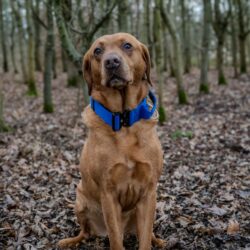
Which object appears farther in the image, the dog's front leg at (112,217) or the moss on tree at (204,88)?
the moss on tree at (204,88)

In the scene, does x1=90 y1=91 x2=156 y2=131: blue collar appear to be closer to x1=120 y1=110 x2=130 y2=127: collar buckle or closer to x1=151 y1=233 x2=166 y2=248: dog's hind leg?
x1=120 y1=110 x2=130 y2=127: collar buckle

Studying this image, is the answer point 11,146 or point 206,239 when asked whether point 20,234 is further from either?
point 11,146

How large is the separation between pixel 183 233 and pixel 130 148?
4.98ft

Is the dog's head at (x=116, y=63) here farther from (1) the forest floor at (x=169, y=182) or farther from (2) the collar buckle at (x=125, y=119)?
(1) the forest floor at (x=169, y=182)

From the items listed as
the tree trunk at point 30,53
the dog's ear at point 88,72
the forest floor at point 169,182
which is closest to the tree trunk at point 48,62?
the forest floor at point 169,182

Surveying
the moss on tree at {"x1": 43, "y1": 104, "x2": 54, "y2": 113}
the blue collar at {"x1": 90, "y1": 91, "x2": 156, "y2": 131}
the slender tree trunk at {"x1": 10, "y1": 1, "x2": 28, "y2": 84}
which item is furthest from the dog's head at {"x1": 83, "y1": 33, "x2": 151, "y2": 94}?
the slender tree trunk at {"x1": 10, "y1": 1, "x2": 28, "y2": 84}

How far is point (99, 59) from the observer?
388 centimetres

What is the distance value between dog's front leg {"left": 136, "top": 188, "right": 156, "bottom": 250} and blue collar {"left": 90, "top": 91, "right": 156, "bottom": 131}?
2.39 ft

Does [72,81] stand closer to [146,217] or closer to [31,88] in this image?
[31,88]

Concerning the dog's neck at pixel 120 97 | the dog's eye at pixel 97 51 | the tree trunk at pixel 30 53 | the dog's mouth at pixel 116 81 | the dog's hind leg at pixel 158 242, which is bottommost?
the dog's hind leg at pixel 158 242

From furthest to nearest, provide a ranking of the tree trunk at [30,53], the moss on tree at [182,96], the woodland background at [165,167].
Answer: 1. the tree trunk at [30,53]
2. the moss on tree at [182,96]
3. the woodland background at [165,167]

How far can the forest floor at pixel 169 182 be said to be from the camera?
15.2 ft

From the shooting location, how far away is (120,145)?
374 cm

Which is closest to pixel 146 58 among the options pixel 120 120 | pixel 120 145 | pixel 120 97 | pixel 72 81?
pixel 120 97
